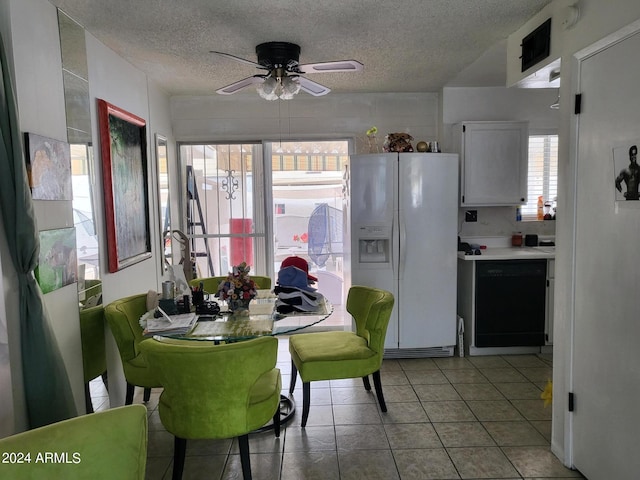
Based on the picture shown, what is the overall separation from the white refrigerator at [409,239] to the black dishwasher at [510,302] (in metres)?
0.25

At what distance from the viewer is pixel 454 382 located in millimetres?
3561

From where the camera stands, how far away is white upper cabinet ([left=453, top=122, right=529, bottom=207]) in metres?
4.18

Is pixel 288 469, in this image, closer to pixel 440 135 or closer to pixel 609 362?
pixel 609 362

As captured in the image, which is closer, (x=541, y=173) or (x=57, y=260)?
(x=57, y=260)

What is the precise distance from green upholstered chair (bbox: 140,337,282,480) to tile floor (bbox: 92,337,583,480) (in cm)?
41

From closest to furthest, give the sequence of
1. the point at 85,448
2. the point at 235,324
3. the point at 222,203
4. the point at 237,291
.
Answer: the point at 85,448
the point at 235,324
the point at 237,291
the point at 222,203

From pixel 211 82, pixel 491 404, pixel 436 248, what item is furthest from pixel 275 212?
pixel 491 404

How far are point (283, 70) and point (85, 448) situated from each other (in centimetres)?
231

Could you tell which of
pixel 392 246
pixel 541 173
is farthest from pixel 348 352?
pixel 541 173

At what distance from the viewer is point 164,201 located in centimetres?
411

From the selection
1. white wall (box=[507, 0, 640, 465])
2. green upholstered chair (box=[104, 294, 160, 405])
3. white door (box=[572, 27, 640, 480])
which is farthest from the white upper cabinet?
green upholstered chair (box=[104, 294, 160, 405])

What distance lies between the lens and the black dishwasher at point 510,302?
13.2 feet

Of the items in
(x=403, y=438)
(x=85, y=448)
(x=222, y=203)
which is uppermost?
(x=222, y=203)

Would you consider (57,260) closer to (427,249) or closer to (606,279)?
(606,279)
